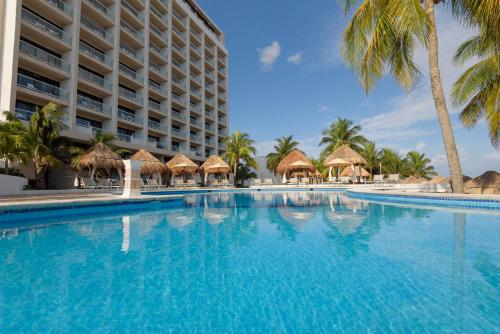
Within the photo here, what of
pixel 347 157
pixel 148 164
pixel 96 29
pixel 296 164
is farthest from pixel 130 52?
pixel 347 157

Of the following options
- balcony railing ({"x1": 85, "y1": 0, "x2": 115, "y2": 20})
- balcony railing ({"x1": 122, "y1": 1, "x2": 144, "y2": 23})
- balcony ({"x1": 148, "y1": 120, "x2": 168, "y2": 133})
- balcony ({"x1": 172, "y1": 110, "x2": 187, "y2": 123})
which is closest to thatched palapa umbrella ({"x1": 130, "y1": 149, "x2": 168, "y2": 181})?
balcony ({"x1": 148, "y1": 120, "x2": 168, "y2": 133})

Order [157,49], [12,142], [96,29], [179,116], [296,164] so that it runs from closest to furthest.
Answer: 1. [12,142]
2. [96,29]
3. [296,164]
4. [157,49]
5. [179,116]

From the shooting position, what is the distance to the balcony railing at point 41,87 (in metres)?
15.4

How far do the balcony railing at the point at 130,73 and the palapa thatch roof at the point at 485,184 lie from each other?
2590cm

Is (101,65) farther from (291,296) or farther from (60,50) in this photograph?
(291,296)

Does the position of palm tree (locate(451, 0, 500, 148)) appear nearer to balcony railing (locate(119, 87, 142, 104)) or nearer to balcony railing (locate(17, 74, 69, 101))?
balcony railing (locate(17, 74, 69, 101))

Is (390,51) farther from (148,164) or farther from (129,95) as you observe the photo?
(129,95)

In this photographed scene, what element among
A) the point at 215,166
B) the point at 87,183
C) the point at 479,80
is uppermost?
the point at 479,80

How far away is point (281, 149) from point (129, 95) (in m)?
19.0

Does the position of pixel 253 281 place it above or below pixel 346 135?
below

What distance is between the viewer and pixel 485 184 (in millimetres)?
12203

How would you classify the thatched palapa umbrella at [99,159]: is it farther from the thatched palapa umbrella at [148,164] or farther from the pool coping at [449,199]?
the pool coping at [449,199]

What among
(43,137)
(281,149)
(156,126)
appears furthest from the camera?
(281,149)

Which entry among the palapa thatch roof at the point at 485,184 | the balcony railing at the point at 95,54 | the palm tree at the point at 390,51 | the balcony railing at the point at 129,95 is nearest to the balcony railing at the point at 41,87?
the balcony railing at the point at 95,54
